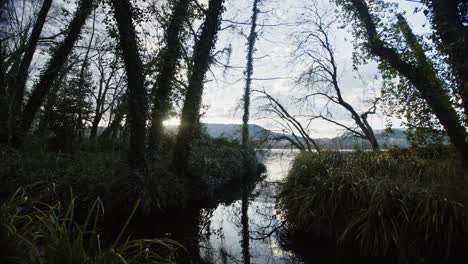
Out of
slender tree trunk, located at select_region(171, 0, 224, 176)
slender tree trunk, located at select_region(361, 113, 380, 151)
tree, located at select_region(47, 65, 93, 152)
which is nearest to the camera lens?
slender tree trunk, located at select_region(171, 0, 224, 176)

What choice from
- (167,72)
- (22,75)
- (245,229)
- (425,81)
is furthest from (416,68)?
(22,75)

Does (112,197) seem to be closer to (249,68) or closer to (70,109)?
(70,109)

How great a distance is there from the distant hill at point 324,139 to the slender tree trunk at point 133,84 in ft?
14.1

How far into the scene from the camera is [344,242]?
3373 millimetres

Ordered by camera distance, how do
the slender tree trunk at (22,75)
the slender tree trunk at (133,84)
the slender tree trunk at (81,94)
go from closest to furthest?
1. the slender tree trunk at (133,84)
2. the slender tree trunk at (22,75)
3. the slender tree trunk at (81,94)

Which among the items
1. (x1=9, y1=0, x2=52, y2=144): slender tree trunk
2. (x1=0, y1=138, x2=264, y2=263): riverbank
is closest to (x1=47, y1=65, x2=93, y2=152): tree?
(x1=9, y1=0, x2=52, y2=144): slender tree trunk

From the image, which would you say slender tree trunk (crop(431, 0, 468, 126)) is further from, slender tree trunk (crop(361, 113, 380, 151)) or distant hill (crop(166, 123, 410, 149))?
slender tree trunk (crop(361, 113, 380, 151))

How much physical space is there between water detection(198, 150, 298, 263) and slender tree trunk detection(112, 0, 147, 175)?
1.84m

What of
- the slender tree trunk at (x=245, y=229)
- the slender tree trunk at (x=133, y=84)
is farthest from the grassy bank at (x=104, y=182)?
the slender tree trunk at (x=245, y=229)

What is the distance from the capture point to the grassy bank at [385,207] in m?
2.87

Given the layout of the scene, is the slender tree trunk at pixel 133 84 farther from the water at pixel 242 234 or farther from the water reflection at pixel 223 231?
the water at pixel 242 234

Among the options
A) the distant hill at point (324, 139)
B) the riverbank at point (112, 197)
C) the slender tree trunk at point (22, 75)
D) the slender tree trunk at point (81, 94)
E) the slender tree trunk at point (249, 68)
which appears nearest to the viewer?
the riverbank at point (112, 197)

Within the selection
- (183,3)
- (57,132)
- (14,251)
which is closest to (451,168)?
(14,251)

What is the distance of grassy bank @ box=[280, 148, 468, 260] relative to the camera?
2.87 metres
